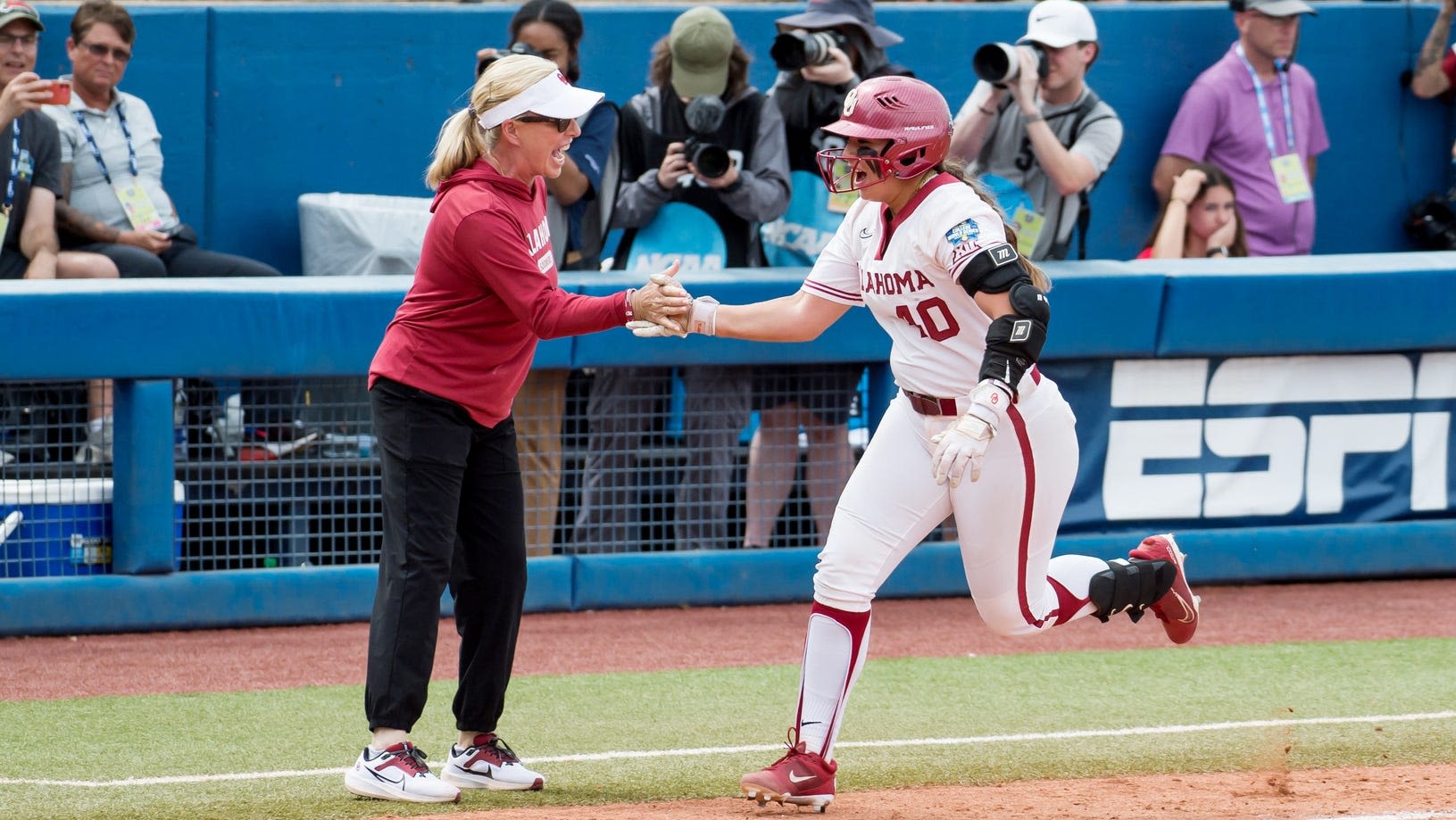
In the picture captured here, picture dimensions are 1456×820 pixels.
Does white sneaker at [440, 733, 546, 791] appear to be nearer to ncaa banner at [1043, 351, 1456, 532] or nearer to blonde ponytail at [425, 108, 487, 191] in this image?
blonde ponytail at [425, 108, 487, 191]

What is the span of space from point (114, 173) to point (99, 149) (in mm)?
121

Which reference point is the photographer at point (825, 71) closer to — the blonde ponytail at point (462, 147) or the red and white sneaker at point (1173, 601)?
Result: the red and white sneaker at point (1173, 601)

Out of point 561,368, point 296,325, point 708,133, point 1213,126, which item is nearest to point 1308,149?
point 1213,126

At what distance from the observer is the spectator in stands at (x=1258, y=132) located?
28.5 feet

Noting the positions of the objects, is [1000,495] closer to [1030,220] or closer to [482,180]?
[482,180]

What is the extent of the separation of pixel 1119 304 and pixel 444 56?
12.6ft

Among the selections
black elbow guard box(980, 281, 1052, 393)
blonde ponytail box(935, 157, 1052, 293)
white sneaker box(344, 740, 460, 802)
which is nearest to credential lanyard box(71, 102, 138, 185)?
white sneaker box(344, 740, 460, 802)

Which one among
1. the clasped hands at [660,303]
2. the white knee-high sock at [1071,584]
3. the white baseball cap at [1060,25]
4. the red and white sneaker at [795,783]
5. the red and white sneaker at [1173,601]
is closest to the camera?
the red and white sneaker at [795,783]

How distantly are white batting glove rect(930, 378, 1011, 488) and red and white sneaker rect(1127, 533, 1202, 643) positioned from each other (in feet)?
4.22

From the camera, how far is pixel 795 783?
13.7ft

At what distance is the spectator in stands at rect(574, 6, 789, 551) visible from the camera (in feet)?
23.2

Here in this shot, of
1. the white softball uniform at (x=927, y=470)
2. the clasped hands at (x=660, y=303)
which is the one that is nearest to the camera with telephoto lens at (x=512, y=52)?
the clasped hands at (x=660, y=303)

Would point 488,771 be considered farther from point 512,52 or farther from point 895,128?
point 512,52

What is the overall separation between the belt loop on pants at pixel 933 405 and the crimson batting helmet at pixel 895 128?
0.57m
